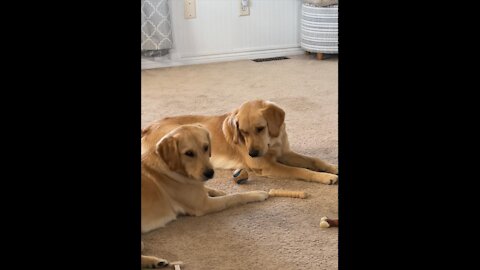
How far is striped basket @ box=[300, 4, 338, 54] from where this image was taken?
4.61 m

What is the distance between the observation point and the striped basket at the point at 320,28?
461cm

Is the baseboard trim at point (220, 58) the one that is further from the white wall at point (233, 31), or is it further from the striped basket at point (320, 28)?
the striped basket at point (320, 28)

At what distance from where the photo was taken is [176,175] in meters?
2.26

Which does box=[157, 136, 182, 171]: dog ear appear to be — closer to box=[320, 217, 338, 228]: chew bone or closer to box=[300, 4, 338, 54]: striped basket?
box=[320, 217, 338, 228]: chew bone

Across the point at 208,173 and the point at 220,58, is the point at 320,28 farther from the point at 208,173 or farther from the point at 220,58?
the point at 208,173

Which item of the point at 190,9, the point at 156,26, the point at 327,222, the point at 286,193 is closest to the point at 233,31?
the point at 190,9

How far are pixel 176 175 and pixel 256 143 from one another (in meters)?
0.45

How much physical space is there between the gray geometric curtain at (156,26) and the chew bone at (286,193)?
2299 mm
